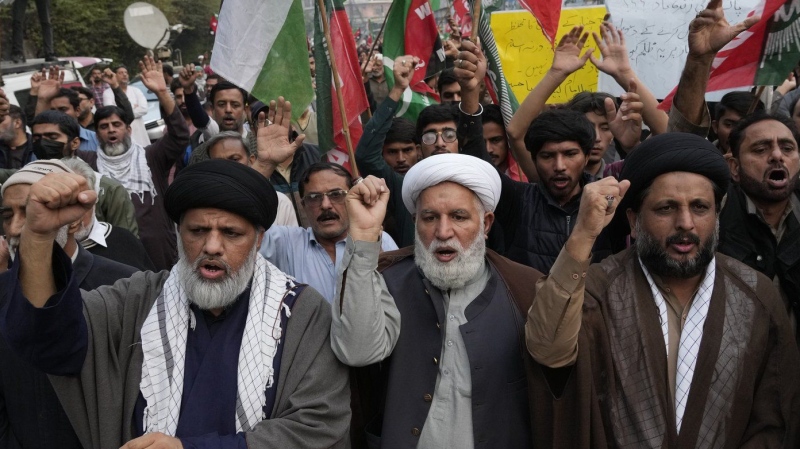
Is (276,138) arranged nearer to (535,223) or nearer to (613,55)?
(535,223)

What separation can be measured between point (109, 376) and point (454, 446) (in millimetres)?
1143

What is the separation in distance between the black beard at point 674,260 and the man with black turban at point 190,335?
117cm

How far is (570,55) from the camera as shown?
4605 millimetres

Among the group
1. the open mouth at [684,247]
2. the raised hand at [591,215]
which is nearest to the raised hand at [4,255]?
the raised hand at [591,215]

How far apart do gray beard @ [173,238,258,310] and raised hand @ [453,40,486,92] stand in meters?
1.69

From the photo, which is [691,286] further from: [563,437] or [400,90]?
[400,90]

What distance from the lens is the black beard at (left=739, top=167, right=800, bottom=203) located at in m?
3.63

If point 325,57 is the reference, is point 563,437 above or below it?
below

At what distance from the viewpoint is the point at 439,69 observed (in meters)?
5.65

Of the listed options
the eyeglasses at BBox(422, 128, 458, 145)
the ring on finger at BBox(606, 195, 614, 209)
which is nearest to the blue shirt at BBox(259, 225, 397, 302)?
the eyeglasses at BBox(422, 128, 458, 145)

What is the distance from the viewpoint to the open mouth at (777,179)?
3631 millimetres

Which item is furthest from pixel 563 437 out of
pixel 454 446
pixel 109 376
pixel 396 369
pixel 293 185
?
pixel 293 185

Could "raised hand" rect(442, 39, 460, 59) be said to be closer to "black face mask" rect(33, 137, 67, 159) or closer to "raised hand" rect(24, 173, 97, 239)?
"black face mask" rect(33, 137, 67, 159)

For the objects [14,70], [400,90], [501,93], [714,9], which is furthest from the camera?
[14,70]
